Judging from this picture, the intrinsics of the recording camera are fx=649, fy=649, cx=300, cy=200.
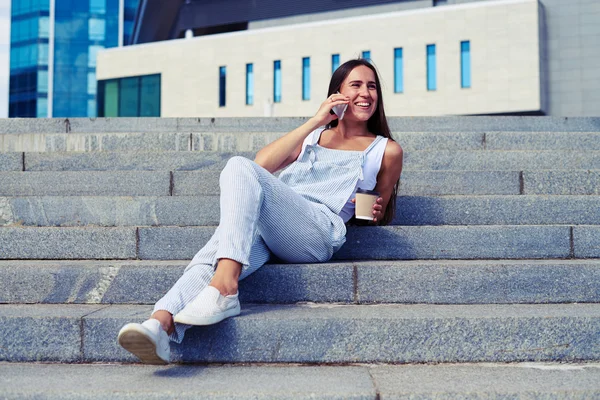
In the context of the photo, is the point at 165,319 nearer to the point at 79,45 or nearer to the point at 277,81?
the point at 277,81

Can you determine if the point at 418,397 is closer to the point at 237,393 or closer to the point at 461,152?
the point at 237,393

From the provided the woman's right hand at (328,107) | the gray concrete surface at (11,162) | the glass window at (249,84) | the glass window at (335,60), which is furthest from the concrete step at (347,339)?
the glass window at (249,84)

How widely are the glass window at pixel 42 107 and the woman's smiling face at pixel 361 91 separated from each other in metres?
51.3

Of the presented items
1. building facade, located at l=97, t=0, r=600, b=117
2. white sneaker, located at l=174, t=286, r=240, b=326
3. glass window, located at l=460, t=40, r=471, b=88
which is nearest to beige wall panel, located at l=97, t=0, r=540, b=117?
building facade, located at l=97, t=0, r=600, b=117

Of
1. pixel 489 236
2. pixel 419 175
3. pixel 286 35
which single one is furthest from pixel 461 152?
pixel 286 35

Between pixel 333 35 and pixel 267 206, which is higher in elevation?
pixel 333 35

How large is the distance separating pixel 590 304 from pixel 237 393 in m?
1.74

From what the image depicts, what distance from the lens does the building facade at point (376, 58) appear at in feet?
82.4

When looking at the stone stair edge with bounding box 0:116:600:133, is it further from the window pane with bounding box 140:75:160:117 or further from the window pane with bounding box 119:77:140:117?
the window pane with bounding box 119:77:140:117

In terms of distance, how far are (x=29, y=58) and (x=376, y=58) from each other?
35044 mm

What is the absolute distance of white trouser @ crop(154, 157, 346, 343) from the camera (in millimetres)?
2619

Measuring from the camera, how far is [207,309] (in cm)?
251

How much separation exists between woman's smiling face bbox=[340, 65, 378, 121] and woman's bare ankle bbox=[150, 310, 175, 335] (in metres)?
1.64

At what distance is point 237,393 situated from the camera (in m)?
2.19
